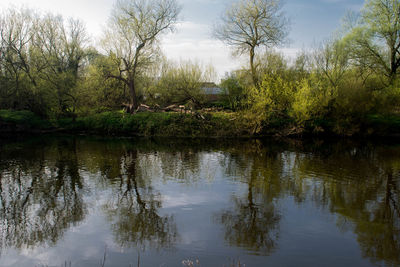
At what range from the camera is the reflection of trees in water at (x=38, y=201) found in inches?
299

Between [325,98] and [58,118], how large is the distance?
87.6 ft

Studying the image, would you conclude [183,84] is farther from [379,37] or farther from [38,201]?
[38,201]

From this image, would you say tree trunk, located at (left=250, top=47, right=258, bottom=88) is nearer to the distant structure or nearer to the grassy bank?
the distant structure

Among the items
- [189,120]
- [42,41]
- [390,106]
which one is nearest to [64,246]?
[189,120]

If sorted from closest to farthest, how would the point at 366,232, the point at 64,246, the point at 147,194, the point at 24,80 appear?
the point at 64,246 < the point at 366,232 < the point at 147,194 < the point at 24,80

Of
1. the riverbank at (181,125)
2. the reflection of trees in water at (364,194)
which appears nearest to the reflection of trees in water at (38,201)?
the reflection of trees in water at (364,194)

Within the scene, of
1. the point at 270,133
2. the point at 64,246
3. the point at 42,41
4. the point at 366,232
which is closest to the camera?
the point at 64,246

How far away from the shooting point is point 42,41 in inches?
1352

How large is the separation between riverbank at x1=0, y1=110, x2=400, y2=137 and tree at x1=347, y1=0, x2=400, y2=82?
196 inches

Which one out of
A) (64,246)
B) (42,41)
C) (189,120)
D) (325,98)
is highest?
(42,41)

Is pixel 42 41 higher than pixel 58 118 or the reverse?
higher

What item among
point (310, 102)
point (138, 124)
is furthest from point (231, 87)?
point (310, 102)

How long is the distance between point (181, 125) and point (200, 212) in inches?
822

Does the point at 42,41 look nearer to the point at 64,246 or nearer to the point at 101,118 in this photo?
the point at 101,118
